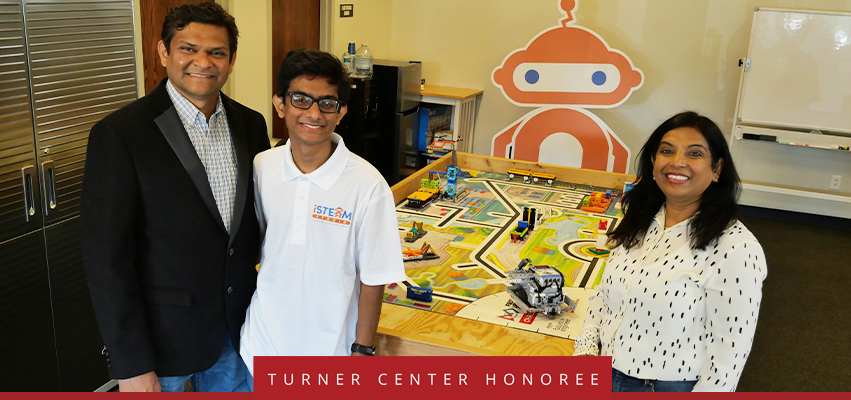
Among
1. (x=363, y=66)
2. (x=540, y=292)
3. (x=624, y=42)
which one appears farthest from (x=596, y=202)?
(x=624, y=42)

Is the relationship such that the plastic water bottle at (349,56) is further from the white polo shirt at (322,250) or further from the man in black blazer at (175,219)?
the white polo shirt at (322,250)

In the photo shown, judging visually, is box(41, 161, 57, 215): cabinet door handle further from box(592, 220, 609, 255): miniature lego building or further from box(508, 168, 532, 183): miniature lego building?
box(508, 168, 532, 183): miniature lego building

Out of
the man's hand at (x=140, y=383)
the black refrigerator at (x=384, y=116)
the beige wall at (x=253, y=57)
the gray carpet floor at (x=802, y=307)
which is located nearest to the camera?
the man's hand at (x=140, y=383)

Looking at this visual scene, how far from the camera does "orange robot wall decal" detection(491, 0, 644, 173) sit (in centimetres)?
549

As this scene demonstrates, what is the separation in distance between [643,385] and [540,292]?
0.58 meters

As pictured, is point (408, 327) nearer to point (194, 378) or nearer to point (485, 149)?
point (194, 378)

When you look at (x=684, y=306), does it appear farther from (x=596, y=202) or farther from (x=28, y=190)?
(x=28, y=190)

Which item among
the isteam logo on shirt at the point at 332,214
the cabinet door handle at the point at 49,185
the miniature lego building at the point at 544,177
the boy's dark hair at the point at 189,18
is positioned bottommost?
the miniature lego building at the point at 544,177

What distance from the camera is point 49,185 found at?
2396 millimetres

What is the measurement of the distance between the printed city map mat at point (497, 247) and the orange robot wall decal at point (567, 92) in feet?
6.70

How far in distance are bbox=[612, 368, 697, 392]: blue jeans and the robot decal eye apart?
4.28m

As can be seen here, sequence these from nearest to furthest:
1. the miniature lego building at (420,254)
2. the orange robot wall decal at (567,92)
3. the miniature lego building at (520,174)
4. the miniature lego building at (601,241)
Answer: the miniature lego building at (420,254) → the miniature lego building at (601,241) → the miniature lego building at (520,174) → the orange robot wall decal at (567,92)

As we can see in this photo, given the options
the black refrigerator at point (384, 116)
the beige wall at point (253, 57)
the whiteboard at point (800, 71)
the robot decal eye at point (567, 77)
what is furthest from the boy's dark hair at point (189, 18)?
the whiteboard at point (800, 71)

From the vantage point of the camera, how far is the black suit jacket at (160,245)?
4.69 ft
